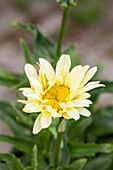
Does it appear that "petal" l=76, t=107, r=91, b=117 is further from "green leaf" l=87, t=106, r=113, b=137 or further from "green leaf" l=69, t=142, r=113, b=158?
"green leaf" l=87, t=106, r=113, b=137

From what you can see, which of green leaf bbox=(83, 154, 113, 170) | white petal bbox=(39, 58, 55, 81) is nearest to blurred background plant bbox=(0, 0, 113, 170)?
green leaf bbox=(83, 154, 113, 170)

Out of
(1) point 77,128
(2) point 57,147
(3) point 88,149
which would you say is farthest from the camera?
(1) point 77,128

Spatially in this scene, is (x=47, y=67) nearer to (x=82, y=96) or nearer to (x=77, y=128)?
(x=82, y=96)

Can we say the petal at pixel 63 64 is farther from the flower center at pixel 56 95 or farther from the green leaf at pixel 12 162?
the green leaf at pixel 12 162

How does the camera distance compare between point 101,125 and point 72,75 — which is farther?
point 101,125

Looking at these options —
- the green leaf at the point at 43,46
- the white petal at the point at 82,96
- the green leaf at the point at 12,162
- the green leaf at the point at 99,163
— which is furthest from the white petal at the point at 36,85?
the green leaf at the point at 99,163

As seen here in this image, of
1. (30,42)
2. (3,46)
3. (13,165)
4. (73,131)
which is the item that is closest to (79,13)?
(30,42)

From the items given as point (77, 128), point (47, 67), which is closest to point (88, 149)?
point (77, 128)

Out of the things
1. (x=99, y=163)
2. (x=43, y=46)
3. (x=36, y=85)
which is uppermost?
(x=43, y=46)
